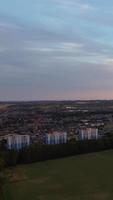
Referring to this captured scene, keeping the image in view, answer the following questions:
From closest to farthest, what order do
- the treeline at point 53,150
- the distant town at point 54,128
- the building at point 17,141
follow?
the treeline at point 53,150 < the building at point 17,141 < the distant town at point 54,128

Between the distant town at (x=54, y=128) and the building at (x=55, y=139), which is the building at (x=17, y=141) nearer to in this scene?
the distant town at (x=54, y=128)

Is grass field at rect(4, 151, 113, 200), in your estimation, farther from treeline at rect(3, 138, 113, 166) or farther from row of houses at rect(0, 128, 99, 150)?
row of houses at rect(0, 128, 99, 150)

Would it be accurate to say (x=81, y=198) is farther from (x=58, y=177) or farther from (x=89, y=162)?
(x=89, y=162)

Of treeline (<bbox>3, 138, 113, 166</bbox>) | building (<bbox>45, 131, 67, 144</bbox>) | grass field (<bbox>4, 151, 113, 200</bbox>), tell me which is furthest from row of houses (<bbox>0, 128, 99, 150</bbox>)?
grass field (<bbox>4, 151, 113, 200</bbox>)

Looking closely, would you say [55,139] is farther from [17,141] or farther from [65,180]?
[65,180]

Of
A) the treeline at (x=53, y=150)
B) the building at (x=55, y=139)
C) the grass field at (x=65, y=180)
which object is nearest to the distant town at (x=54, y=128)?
the building at (x=55, y=139)

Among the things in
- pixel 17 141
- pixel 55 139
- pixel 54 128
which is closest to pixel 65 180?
pixel 17 141
